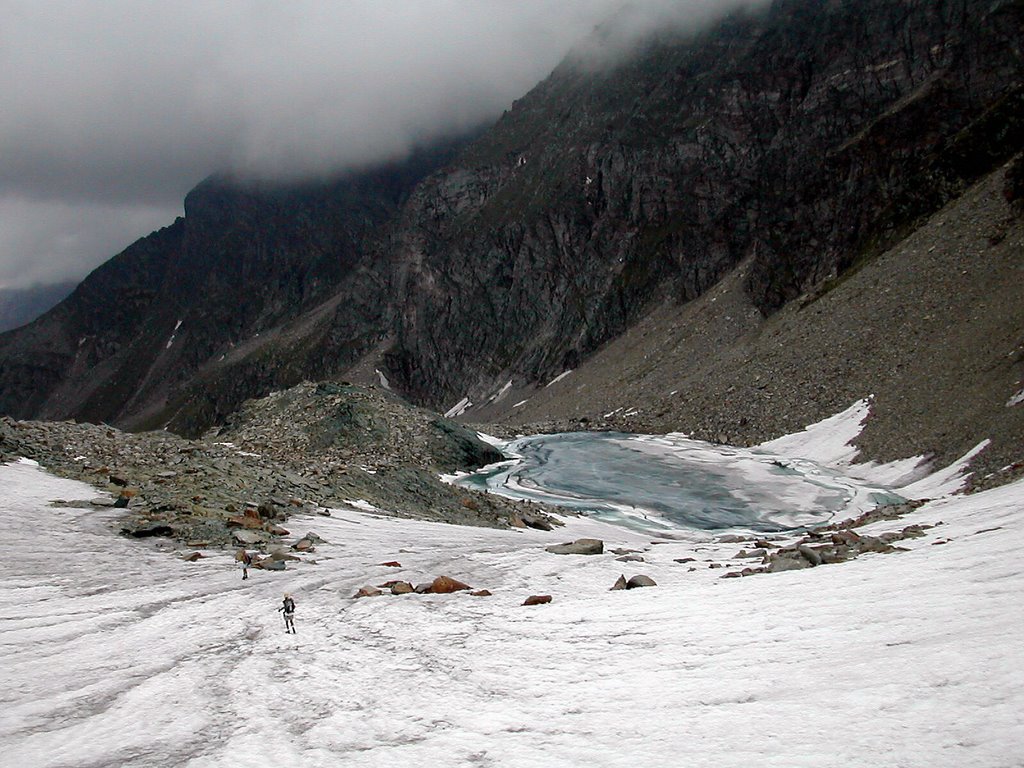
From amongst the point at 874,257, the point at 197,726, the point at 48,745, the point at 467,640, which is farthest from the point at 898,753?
the point at 874,257

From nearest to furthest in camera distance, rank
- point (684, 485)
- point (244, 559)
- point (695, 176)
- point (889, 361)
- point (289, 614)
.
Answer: point (289, 614) → point (244, 559) → point (684, 485) → point (889, 361) → point (695, 176)

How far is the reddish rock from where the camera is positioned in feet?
41.2

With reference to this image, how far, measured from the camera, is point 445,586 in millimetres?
12617

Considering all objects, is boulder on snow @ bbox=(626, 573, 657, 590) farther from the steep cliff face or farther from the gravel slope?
the steep cliff face

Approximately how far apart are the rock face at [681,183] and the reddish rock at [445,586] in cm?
6875

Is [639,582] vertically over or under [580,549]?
under

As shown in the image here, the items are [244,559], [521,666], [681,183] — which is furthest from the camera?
[681,183]

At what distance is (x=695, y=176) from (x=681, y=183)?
2.99m

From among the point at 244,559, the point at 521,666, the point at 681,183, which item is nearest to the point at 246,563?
the point at 244,559

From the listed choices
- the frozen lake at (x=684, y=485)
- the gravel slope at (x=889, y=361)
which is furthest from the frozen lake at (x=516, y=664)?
the frozen lake at (x=684, y=485)

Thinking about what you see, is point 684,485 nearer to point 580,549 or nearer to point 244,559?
point 580,549

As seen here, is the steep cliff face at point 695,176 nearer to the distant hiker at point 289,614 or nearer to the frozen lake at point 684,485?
the frozen lake at point 684,485

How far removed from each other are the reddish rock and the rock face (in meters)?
68.8

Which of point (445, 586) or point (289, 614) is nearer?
point (289, 614)
